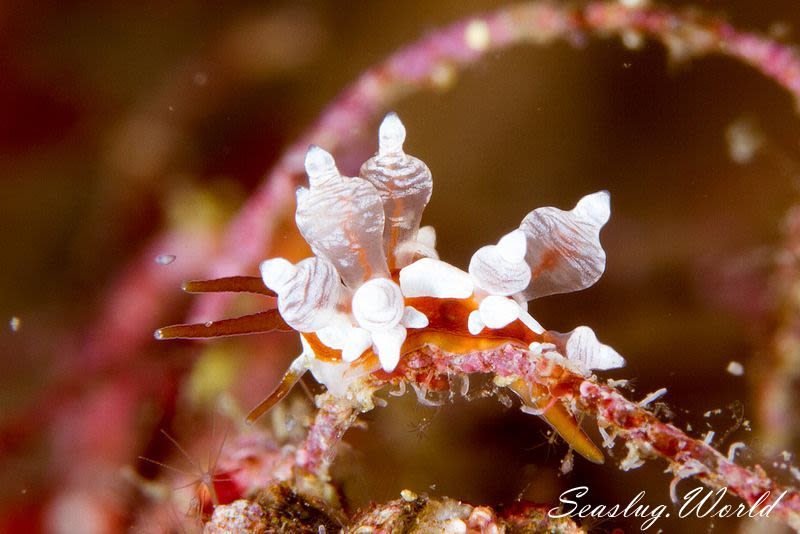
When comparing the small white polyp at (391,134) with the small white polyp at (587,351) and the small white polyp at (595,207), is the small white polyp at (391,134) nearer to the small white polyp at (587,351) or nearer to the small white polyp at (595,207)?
the small white polyp at (595,207)

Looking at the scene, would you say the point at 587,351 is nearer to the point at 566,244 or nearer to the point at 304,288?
the point at 566,244

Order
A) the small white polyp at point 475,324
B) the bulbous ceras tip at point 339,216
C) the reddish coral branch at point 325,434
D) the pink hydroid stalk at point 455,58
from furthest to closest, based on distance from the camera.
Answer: the pink hydroid stalk at point 455,58
the reddish coral branch at point 325,434
the small white polyp at point 475,324
the bulbous ceras tip at point 339,216

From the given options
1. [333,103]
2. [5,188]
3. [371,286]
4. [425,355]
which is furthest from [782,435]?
[5,188]

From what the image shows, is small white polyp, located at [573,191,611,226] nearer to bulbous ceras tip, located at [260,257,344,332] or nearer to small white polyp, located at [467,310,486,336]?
small white polyp, located at [467,310,486,336]

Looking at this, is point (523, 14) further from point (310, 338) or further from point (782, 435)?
point (782, 435)

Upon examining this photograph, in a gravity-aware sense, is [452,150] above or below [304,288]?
above

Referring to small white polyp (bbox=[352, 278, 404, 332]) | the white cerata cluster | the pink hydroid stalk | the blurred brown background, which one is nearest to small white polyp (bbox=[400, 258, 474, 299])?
the white cerata cluster

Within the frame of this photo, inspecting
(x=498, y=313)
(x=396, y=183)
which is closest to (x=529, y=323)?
(x=498, y=313)

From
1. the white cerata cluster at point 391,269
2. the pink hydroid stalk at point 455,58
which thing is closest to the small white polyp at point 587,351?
the white cerata cluster at point 391,269
